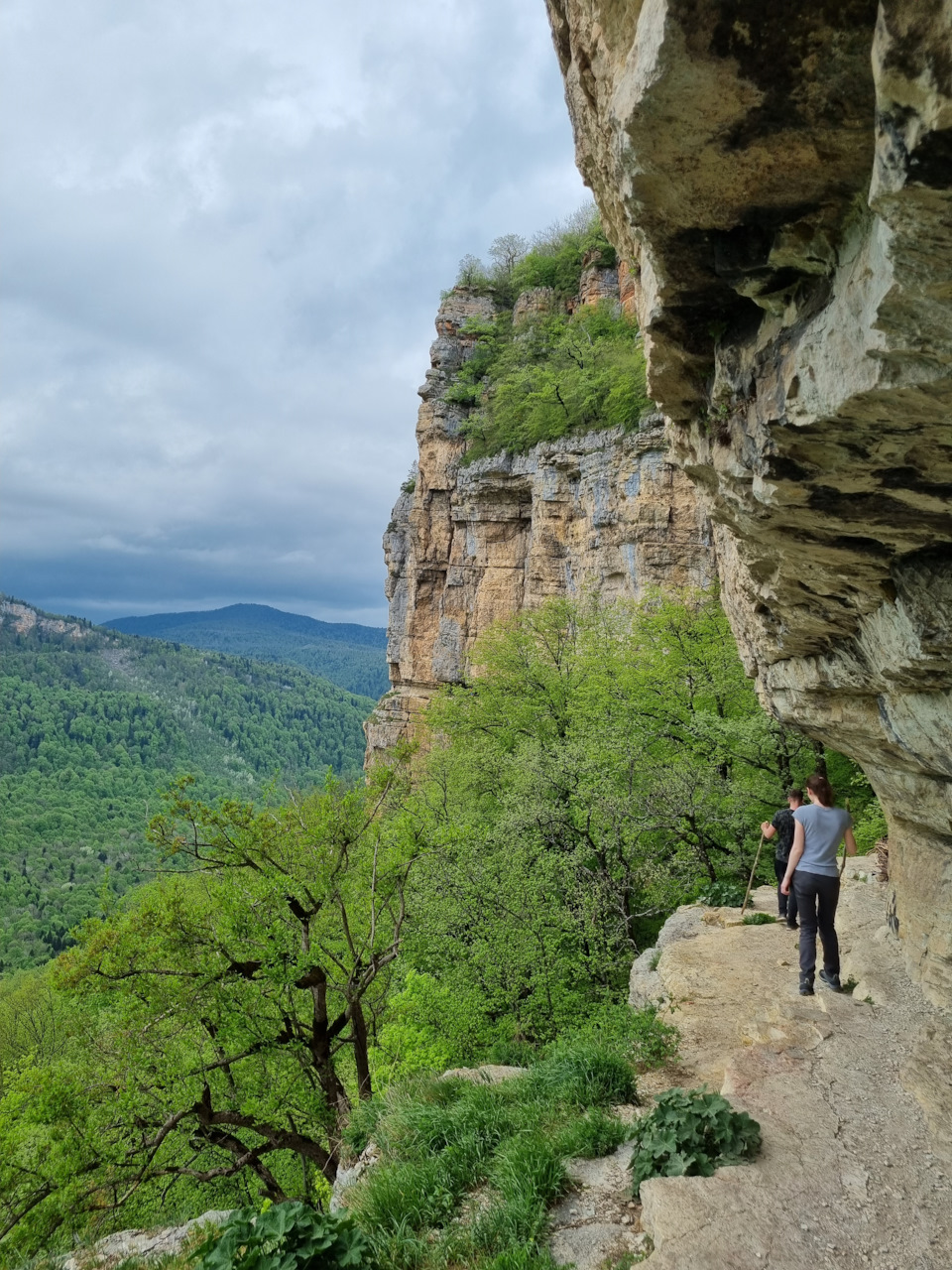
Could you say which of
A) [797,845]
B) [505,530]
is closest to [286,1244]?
[797,845]

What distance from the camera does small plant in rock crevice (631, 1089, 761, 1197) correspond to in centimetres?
427

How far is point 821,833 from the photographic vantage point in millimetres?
6012

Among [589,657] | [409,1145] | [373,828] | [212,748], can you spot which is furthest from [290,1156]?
[212,748]

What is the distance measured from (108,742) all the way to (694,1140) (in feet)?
439

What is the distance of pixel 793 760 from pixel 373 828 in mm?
Result: 9176

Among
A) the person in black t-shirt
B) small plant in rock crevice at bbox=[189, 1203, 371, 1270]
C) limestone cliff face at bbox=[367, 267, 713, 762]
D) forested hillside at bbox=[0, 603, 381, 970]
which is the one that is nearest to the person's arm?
the person in black t-shirt

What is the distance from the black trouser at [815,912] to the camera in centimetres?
607

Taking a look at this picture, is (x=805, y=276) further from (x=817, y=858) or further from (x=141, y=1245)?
(x=141, y=1245)

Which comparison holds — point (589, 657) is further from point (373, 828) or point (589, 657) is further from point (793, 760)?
point (373, 828)

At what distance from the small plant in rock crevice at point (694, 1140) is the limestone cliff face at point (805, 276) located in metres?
2.69

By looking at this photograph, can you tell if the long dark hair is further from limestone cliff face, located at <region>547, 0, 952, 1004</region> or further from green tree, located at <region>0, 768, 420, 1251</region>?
green tree, located at <region>0, 768, 420, 1251</region>

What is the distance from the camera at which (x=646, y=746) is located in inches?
658

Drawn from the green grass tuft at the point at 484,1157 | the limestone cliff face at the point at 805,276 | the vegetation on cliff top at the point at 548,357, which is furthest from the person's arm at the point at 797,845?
the vegetation on cliff top at the point at 548,357

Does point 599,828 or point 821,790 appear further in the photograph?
point 599,828
